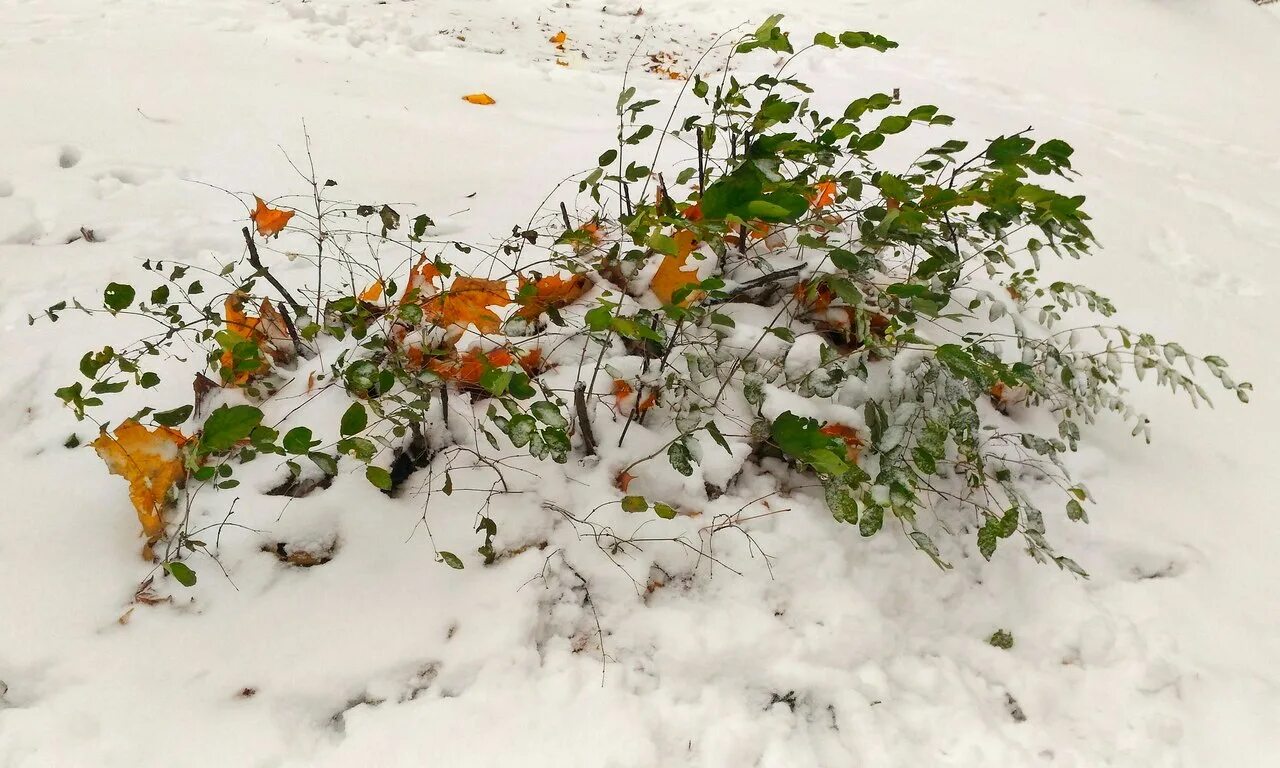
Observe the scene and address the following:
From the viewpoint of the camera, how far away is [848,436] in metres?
1.53

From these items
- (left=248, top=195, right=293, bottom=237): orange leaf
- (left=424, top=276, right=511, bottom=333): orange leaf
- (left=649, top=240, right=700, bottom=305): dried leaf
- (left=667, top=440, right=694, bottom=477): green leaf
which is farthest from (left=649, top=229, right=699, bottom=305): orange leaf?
(left=248, top=195, right=293, bottom=237): orange leaf

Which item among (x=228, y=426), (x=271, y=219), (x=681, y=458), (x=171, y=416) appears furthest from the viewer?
(x=271, y=219)

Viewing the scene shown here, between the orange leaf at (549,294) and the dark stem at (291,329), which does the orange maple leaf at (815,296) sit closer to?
the orange leaf at (549,294)

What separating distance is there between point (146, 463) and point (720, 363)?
1.18 m

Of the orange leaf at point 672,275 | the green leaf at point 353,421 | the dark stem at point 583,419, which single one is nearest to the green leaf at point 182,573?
the green leaf at point 353,421

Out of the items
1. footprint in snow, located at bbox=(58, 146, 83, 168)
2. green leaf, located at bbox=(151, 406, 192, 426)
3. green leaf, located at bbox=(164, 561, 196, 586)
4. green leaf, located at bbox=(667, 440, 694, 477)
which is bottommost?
green leaf, located at bbox=(164, 561, 196, 586)

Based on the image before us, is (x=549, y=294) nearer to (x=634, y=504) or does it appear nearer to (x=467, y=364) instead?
(x=467, y=364)

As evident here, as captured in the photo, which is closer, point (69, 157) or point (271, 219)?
point (271, 219)

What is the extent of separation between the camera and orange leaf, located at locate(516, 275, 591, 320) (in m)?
1.49

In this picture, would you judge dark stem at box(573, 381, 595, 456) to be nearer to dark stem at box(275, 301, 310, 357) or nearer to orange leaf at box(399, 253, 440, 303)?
orange leaf at box(399, 253, 440, 303)

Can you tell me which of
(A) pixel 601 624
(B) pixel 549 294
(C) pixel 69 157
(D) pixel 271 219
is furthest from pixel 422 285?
(C) pixel 69 157

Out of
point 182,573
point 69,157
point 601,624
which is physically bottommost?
point 601,624

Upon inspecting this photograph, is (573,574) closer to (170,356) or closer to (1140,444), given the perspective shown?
(170,356)

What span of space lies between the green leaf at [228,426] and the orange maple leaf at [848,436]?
110 centimetres
